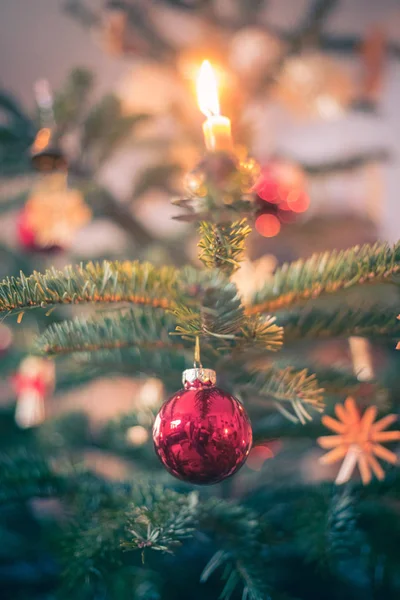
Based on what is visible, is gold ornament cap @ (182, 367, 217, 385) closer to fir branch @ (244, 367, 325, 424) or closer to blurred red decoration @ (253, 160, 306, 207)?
fir branch @ (244, 367, 325, 424)

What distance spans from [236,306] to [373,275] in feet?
0.31

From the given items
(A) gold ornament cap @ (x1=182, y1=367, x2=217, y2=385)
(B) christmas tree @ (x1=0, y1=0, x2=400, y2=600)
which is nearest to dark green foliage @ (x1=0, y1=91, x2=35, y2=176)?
(B) christmas tree @ (x1=0, y1=0, x2=400, y2=600)

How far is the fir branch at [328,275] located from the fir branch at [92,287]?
72 mm

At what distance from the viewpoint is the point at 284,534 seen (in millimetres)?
375

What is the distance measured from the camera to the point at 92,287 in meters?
0.30

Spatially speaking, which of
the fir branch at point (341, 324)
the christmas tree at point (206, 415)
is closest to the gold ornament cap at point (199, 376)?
the christmas tree at point (206, 415)

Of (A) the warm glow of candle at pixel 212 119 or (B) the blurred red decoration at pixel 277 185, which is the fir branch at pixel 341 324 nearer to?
(A) the warm glow of candle at pixel 212 119

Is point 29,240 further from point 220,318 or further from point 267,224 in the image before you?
point 220,318

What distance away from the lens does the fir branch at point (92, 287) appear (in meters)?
0.28

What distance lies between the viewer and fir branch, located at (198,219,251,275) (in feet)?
0.91

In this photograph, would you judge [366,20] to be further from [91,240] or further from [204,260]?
[204,260]

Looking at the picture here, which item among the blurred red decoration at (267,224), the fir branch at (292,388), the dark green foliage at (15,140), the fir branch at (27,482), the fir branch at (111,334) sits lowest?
the fir branch at (27,482)

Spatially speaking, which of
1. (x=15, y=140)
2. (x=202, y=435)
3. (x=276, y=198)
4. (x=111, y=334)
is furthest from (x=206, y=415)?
(x=15, y=140)

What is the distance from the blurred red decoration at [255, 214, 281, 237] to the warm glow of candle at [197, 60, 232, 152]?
0.37m
